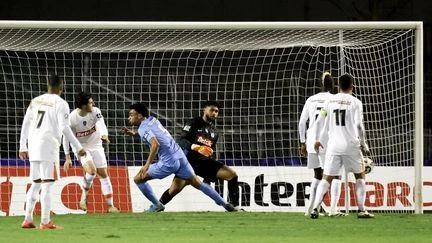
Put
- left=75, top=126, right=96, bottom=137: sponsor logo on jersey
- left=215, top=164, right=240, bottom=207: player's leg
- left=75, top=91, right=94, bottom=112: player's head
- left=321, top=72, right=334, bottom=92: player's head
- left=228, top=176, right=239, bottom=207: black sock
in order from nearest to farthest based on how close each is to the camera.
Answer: left=321, top=72, right=334, bottom=92: player's head, left=75, top=91, right=94, bottom=112: player's head, left=75, top=126, right=96, bottom=137: sponsor logo on jersey, left=215, top=164, right=240, bottom=207: player's leg, left=228, top=176, right=239, bottom=207: black sock

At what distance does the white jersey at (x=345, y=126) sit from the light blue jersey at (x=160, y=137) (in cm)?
302

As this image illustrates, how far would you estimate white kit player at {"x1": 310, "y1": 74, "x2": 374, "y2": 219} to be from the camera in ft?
52.9

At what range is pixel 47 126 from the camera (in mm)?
14242

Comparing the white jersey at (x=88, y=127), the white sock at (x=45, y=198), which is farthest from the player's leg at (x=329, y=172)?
the white jersey at (x=88, y=127)

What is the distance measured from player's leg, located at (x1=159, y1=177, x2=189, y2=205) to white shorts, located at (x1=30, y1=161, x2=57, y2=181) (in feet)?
15.0

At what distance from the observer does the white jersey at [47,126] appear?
46.5 ft

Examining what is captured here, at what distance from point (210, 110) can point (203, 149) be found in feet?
2.14

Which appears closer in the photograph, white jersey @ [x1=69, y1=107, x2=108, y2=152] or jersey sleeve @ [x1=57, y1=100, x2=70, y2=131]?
jersey sleeve @ [x1=57, y1=100, x2=70, y2=131]

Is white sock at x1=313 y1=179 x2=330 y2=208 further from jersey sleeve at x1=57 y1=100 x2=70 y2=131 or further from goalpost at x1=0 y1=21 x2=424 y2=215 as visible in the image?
jersey sleeve at x1=57 y1=100 x2=70 y2=131

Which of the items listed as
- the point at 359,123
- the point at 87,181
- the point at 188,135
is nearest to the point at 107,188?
the point at 87,181

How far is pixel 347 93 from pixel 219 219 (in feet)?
7.73

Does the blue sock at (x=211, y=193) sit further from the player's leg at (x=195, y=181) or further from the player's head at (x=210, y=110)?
the player's head at (x=210, y=110)

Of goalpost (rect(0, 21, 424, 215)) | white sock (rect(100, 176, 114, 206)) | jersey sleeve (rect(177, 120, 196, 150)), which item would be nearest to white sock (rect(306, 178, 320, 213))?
goalpost (rect(0, 21, 424, 215))
